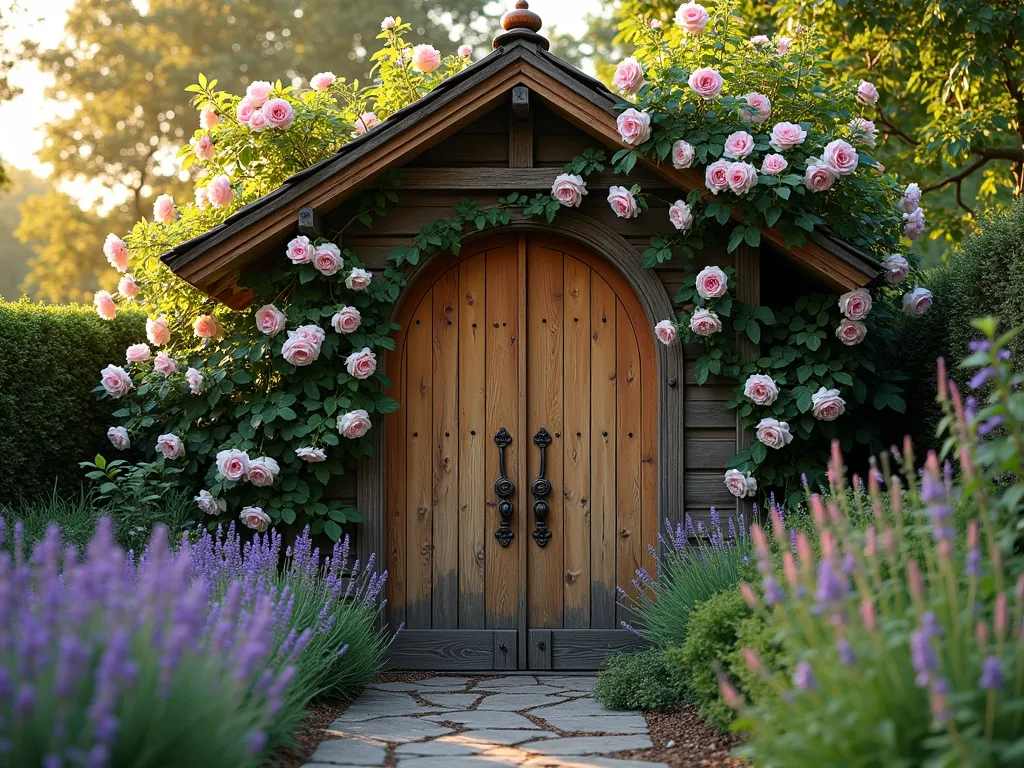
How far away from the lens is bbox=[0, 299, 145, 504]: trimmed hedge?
21.4ft

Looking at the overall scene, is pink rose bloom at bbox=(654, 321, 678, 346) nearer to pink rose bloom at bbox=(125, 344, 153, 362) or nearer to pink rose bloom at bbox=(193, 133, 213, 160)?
pink rose bloom at bbox=(193, 133, 213, 160)

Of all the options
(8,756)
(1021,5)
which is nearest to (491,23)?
(1021,5)

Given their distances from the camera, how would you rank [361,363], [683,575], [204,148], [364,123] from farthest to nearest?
[364,123] → [204,148] → [361,363] → [683,575]

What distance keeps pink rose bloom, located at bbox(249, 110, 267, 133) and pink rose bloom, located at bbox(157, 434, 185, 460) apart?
80.4 inches

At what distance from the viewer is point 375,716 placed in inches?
197

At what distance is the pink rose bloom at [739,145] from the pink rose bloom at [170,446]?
3.77 meters

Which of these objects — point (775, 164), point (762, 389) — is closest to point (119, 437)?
point (762, 389)

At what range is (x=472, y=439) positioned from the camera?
645 centimetres

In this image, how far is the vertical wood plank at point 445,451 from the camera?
6.39 m

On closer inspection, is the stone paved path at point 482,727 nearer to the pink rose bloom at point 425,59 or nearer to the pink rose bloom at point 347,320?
the pink rose bloom at point 347,320

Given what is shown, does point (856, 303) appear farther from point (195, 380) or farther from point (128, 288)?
point (128, 288)

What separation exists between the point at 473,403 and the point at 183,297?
2.40 meters

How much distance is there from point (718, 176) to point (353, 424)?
8.22 ft

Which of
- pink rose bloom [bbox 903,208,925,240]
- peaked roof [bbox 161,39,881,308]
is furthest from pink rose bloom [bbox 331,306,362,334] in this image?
pink rose bloom [bbox 903,208,925,240]
